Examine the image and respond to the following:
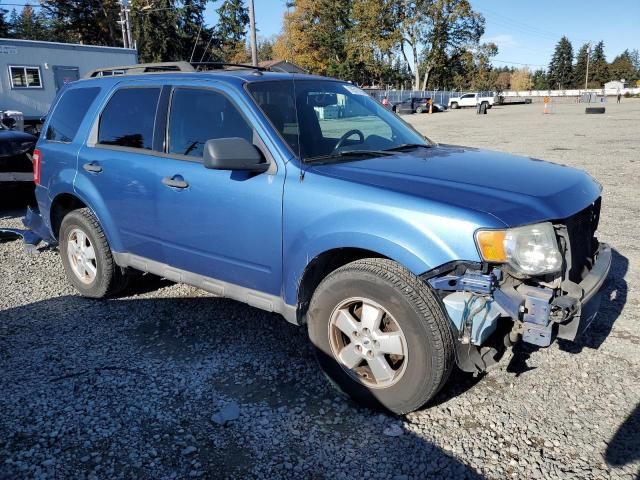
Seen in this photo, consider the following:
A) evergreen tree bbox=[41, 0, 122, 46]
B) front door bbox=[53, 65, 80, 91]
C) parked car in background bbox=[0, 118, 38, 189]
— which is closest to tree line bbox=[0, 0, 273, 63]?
evergreen tree bbox=[41, 0, 122, 46]

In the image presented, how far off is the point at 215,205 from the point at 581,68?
138 metres

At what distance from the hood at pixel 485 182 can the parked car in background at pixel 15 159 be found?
6.33 metres

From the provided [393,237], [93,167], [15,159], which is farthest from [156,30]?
[393,237]

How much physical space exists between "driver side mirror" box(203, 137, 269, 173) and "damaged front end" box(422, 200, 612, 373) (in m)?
1.28

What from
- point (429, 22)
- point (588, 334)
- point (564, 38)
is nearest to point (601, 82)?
point (564, 38)

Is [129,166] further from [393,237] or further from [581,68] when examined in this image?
[581,68]

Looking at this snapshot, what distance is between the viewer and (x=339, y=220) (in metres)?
3.09

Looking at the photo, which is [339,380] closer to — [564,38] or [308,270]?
[308,270]

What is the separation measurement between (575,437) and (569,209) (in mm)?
1216

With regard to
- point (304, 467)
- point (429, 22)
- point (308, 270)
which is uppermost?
point (429, 22)

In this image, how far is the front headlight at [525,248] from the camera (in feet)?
8.81

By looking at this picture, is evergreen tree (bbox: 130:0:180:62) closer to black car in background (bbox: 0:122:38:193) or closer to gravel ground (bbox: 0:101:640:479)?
black car in background (bbox: 0:122:38:193)

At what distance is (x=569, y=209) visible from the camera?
3029 mm

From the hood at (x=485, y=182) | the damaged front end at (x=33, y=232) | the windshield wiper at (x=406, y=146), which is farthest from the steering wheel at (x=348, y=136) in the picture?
the damaged front end at (x=33, y=232)
